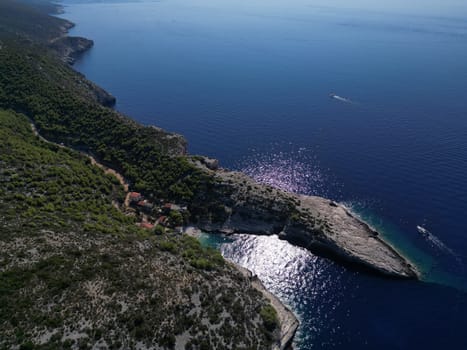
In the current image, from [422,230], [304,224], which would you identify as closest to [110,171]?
[304,224]

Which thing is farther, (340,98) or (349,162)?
(340,98)

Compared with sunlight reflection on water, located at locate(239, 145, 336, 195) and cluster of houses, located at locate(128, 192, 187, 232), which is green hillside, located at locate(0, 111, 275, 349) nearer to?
cluster of houses, located at locate(128, 192, 187, 232)

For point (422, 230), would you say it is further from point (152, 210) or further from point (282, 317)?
point (152, 210)

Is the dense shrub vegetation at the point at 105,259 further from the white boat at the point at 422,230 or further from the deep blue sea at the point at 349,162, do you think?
the white boat at the point at 422,230

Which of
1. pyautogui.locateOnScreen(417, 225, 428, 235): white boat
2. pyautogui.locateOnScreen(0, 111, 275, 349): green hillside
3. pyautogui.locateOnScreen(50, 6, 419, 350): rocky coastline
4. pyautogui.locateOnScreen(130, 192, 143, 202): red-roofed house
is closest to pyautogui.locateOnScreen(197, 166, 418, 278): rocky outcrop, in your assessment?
pyautogui.locateOnScreen(50, 6, 419, 350): rocky coastline

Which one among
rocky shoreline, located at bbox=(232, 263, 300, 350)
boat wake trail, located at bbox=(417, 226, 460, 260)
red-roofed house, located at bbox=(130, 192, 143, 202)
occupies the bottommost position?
red-roofed house, located at bbox=(130, 192, 143, 202)

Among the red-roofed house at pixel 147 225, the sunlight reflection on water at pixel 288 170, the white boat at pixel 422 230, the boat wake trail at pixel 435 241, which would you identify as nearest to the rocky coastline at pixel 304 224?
the sunlight reflection on water at pixel 288 170
